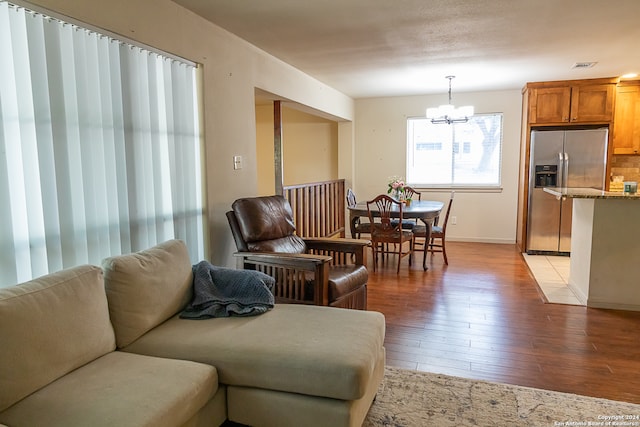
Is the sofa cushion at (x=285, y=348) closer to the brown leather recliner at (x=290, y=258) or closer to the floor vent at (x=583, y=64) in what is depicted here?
the brown leather recliner at (x=290, y=258)

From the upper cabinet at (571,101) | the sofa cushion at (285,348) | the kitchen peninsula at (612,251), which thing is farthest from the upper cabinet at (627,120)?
the sofa cushion at (285,348)

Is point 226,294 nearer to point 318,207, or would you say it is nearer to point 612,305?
point 612,305

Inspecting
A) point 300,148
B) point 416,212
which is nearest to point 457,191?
point 416,212

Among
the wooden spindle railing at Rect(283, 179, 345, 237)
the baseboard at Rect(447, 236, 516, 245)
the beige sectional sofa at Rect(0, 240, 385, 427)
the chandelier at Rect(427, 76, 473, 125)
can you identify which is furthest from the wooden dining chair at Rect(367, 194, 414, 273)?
the beige sectional sofa at Rect(0, 240, 385, 427)

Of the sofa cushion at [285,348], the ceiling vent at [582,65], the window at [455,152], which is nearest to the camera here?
the sofa cushion at [285,348]

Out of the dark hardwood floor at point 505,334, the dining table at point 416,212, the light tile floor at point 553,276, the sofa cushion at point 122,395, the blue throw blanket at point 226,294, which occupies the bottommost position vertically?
the dark hardwood floor at point 505,334

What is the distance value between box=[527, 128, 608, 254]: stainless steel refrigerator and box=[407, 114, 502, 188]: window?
0.90m

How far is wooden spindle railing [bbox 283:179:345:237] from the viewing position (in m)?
5.01

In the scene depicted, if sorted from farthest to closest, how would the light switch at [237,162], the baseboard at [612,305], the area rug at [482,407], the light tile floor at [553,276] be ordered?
the light tile floor at [553,276] < the baseboard at [612,305] < the light switch at [237,162] < the area rug at [482,407]

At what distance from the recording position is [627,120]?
5629 mm

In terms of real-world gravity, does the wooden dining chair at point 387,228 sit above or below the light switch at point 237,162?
below

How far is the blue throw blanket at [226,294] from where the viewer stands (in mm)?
2221

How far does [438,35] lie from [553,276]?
2947mm

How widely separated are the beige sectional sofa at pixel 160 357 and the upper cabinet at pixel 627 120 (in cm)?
535
